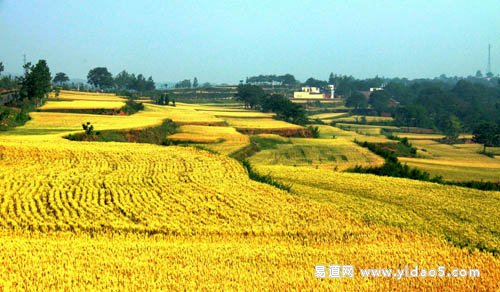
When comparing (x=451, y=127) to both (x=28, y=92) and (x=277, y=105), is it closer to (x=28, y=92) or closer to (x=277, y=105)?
(x=277, y=105)

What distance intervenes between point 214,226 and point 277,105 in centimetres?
9999

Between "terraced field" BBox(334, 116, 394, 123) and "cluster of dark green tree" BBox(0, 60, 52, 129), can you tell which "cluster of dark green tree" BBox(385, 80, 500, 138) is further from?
"cluster of dark green tree" BBox(0, 60, 52, 129)

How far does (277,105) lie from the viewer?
395 feet

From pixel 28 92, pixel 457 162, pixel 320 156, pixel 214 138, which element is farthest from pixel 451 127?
pixel 28 92

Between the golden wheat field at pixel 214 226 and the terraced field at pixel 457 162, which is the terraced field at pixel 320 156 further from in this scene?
the golden wheat field at pixel 214 226

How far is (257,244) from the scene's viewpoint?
63.9 feet

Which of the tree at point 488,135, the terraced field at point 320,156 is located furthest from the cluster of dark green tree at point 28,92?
the tree at point 488,135

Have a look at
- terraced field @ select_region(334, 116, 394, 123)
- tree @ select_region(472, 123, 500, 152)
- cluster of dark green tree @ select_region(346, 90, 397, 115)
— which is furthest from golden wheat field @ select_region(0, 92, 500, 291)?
cluster of dark green tree @ select_region(346, 90, 397, 115)

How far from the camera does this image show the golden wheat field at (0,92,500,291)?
50.6 ft

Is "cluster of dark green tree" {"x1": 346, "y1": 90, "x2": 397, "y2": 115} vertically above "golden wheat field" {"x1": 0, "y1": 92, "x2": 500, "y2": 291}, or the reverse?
"cluster of dark green tree" {"x1": 346, "y1": 90, "x2": 397, "y2": 115}

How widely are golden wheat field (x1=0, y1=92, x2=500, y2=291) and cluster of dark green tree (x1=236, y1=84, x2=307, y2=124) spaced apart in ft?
236

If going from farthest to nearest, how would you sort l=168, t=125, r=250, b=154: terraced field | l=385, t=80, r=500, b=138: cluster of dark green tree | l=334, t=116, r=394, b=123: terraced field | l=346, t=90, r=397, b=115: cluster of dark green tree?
l=346, t=90, r=397, b=115: cluster of dark green tree, l=334, t=116, r=394, b=123: terraced field, l=385, t=80, r=500, b=138: cluster of dark green tree, l=168, t=125, r=250, b=154: terraced field

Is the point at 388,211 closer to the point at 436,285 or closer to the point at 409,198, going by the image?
the point at 409,198

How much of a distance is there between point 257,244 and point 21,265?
7547mm
